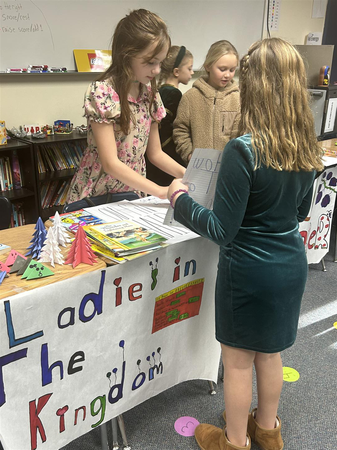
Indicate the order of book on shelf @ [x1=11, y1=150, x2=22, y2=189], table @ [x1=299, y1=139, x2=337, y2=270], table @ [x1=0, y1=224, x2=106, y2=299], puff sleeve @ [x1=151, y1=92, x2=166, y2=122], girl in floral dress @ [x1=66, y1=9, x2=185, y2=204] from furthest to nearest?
book on shelf @ [x1=11, y1=150, x2=22, y2=189] < table @ [x1=299, y1=139, x2=337, y2=270] < puff sleeve @ [x1=151, y1=92, x2=166, y2=122] < girl in floral dress @ [x1=66, y1=9, x2=185, y2=204] < table @ [x1=0, y1=224, x2=106, y2=299]

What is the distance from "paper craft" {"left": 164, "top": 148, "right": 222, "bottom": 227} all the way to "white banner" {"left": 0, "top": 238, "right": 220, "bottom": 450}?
0.62 feet

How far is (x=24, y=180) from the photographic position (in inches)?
116

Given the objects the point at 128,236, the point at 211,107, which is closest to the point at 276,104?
the point at 128,236

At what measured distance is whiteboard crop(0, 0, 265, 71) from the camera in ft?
9.21

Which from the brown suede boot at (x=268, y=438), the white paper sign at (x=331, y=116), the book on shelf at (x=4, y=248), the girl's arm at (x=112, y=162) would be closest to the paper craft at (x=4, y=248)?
the book on shelf at (x=4, y=248)

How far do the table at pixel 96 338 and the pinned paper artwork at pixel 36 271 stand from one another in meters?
0.02

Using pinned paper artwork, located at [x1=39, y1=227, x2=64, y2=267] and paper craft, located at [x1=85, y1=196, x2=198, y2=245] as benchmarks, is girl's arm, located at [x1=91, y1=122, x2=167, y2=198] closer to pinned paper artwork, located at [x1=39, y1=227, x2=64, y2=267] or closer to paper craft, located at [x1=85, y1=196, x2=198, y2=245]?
paper craft, located at [x1=85, y1=196, x2=198, y2=245]

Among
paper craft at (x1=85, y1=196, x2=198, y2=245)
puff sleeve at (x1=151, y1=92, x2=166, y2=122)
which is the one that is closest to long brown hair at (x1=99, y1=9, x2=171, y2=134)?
puff sleeve at (x1=151, y1=92, x2=166, y2=122)

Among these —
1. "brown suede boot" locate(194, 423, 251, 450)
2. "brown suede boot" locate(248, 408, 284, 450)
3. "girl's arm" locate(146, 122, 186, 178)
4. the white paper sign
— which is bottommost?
"brown suede boot" locate(194, 423, 251, 450)

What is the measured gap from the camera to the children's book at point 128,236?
1.19 meters

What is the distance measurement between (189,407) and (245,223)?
94 cm

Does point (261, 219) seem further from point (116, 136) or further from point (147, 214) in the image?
point (116, 136)

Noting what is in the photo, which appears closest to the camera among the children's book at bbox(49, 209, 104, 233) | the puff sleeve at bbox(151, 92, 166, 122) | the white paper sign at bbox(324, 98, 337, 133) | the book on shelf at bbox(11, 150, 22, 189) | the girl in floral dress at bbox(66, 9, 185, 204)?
the children's book at bbox(49, 209, 104, 233)

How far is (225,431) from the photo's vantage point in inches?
55.6
